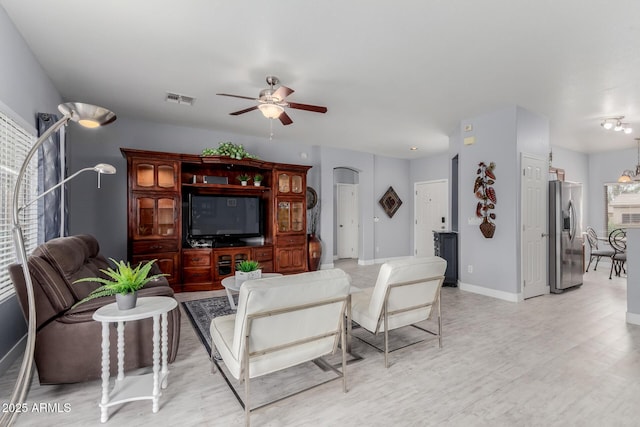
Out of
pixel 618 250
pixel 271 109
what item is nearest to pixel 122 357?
Result: pixel 271 109

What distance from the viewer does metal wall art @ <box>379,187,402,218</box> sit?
7.83m

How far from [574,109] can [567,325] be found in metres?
3.05

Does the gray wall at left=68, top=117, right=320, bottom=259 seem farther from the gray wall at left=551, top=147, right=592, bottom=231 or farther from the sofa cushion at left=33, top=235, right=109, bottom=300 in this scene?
the gray wall at left=551, top=147, right=592, bottom=231

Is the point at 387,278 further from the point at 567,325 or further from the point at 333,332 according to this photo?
the point at 567,325

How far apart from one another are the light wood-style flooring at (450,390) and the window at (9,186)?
0.86m

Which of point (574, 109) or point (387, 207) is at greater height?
point (574, 109)

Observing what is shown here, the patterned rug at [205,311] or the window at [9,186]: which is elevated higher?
the window at [9,186]

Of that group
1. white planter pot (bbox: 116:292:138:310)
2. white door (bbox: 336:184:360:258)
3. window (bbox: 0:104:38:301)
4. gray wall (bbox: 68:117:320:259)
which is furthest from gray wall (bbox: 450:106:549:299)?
window (bbox: 0:104:38:301)

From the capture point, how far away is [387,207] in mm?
7871

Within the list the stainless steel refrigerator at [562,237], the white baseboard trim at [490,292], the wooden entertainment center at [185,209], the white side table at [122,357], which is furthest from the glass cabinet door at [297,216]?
the stainless steel refrigerator at [562,237]

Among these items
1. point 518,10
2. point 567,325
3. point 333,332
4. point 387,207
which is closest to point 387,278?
point 333,332

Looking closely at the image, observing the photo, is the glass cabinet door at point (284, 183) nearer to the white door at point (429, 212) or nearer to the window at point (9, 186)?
the window at point (9, 186)

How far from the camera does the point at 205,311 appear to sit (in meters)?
3.87

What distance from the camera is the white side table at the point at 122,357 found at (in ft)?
5.99
